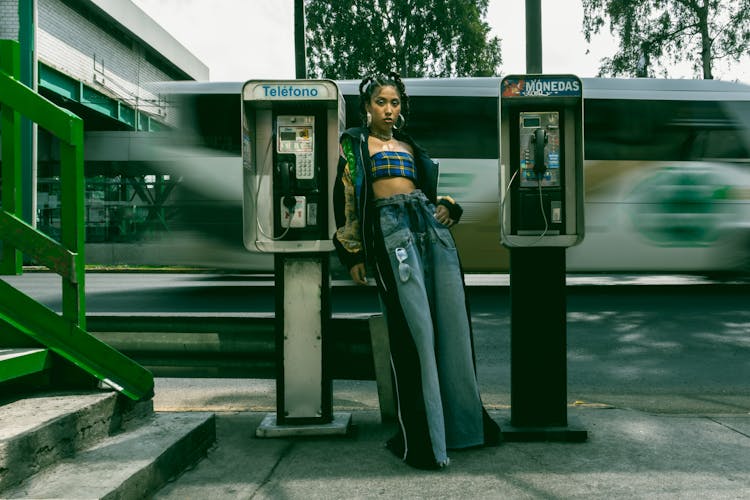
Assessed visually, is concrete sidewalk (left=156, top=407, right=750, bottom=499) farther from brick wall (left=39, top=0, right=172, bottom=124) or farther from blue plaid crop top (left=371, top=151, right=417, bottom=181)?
brick wall (left=39, top=0, right=172, bottom=124)

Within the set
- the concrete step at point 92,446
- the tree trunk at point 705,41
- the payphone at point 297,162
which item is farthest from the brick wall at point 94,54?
the concrete step at point 92,446

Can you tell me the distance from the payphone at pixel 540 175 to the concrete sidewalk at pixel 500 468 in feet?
3.52

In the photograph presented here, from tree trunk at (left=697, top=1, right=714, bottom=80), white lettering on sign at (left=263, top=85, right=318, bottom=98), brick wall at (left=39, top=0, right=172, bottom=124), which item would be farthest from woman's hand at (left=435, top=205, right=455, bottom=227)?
tree trunk at (left=697, top=1, right=714, bottom=80)

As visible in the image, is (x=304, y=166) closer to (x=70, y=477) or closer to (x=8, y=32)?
(x=70, y=477)

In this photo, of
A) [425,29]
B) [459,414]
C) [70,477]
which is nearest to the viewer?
[70,477]

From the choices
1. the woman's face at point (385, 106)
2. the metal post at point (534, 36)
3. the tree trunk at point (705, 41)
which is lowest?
the woman's face at point (385, 106)

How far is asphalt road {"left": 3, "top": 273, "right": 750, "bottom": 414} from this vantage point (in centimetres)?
502

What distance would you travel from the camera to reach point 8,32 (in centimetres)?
1852

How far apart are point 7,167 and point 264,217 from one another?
1466 millimetres

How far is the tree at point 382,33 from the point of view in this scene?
26.5 metres

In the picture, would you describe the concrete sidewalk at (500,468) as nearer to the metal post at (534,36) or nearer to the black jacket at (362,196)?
the black jacket at (362,196)

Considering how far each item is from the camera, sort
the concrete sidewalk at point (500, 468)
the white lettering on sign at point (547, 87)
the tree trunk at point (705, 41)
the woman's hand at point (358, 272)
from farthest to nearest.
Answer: the tree trunk at point (705, 41)
the white lettering on sign at point (547, 87)
the woman's hand at point (358, 272)
the concrete sidewalk at point (500, 468)

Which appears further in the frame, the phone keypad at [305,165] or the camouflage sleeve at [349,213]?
the phone keypad at [305,165]

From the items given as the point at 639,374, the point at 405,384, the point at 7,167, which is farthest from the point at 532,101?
the point at 639,374
